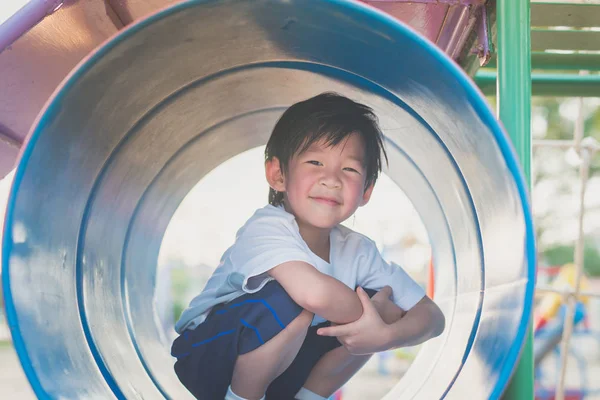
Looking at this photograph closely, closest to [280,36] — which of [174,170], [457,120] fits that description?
[457,120]

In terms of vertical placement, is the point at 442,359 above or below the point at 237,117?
below

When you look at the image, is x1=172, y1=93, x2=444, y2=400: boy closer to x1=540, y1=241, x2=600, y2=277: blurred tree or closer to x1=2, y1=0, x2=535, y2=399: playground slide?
x1=2, y1=0, x2=535, y2=399: playground slide

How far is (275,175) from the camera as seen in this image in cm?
180

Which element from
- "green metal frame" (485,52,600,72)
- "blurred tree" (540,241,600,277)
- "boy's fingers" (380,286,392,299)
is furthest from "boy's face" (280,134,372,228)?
"blurred tree" (540,241,600,277)

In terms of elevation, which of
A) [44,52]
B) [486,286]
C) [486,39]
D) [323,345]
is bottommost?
[323,345]

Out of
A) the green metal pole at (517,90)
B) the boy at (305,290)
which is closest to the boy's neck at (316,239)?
the boy at (305,290)

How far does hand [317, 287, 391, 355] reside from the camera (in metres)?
1.55

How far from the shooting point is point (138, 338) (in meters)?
1.88

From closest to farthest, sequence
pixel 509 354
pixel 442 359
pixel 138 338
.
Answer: pixel 509 354 → pixel 442 359 → pixel 138 338

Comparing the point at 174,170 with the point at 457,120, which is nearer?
the point at 457,120

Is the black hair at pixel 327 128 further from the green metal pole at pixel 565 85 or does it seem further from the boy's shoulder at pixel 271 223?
the green metal pole at pixel 565 85

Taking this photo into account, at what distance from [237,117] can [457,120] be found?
2.99 ft

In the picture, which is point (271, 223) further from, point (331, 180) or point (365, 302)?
point (365, 302)

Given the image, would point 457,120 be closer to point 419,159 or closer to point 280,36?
point 280,36
